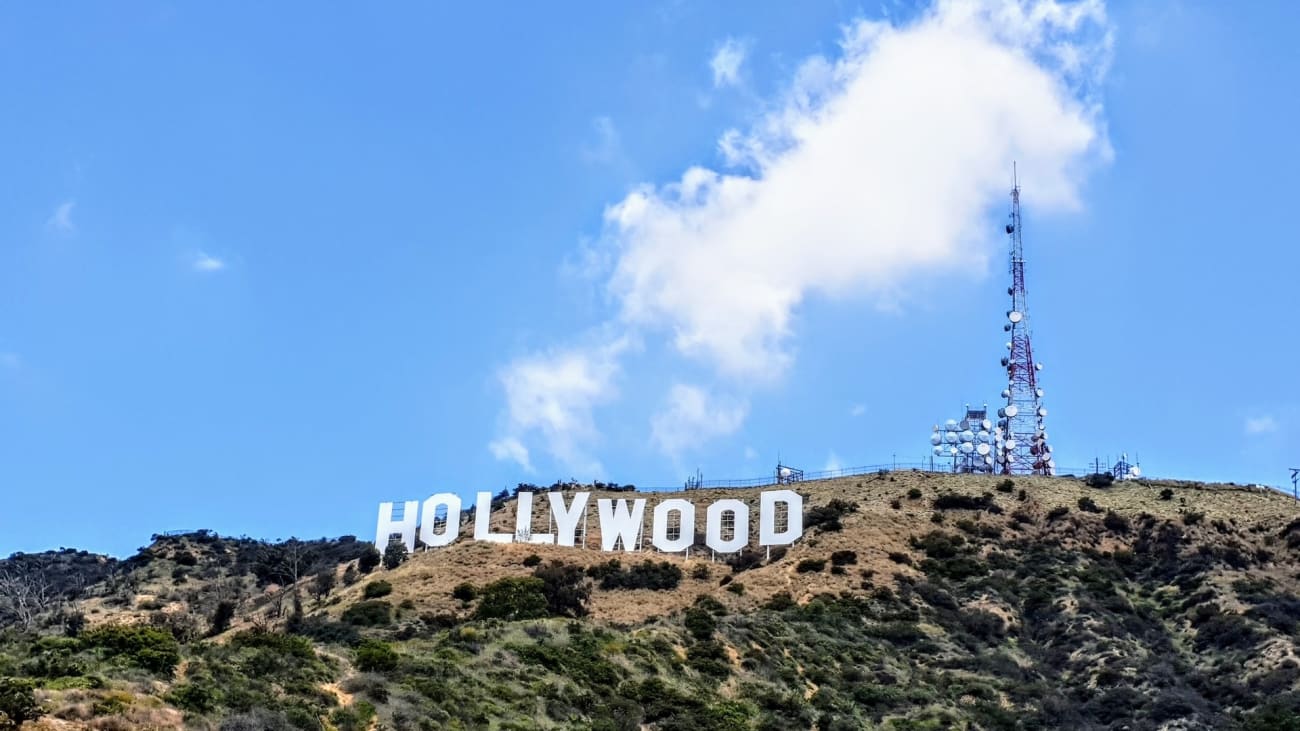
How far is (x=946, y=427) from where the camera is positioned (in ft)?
324

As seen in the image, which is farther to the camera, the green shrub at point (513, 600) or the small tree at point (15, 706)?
the green shrub at point (513, 600)

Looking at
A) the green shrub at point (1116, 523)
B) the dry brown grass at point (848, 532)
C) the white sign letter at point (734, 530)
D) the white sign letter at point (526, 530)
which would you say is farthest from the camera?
the green shrub at point (1116, 523)

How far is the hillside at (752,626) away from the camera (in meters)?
38.8

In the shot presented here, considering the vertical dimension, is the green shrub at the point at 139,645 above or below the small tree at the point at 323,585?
below

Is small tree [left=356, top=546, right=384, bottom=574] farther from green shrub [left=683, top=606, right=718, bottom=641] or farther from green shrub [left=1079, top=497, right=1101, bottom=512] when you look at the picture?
green shrub [left=1079, top=497, right=1101, bottom=512]

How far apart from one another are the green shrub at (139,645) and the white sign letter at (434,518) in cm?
4161

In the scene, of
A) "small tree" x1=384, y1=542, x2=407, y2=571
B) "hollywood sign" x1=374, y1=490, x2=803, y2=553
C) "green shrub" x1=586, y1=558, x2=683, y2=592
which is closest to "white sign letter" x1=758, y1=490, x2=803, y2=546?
"hollywood sign" x1=374, y1=490, x2=803, y2=553

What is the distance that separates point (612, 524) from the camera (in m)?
79.0

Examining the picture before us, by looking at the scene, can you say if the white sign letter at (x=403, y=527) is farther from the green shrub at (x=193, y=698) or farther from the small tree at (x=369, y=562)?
the green shrub at (x=193, y=698)

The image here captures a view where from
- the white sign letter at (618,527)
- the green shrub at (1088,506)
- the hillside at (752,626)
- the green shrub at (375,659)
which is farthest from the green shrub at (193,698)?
the green shrub at (1088,506)

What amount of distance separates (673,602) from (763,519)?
10006mm

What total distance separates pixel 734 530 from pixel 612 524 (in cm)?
670

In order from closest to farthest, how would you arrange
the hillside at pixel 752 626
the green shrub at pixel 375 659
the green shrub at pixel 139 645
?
the green shrub at pixel 139 645 → the hillside at pixel 752 626 → the green shrub at pixel 375 659

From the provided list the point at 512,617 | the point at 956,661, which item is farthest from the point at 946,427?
the point at 512,617
